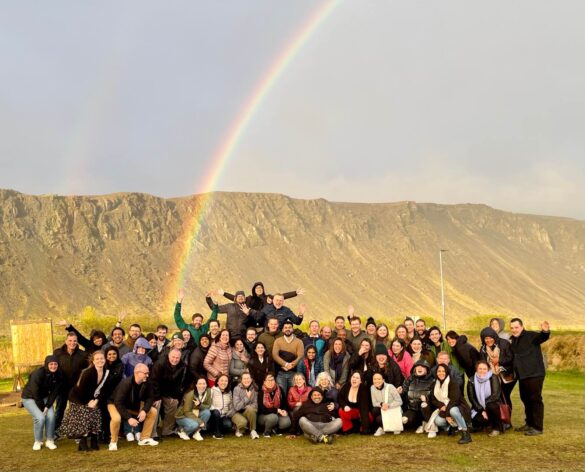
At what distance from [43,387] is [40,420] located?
0.51 meters

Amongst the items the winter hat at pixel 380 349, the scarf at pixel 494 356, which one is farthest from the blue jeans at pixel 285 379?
the scarf at pixel 494 356

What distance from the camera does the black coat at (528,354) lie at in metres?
10.3

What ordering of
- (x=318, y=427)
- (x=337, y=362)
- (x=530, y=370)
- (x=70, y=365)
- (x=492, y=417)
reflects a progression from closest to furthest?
(x=318, y=427)
(x=70, y=365)
(x=492, y=417)
(x=530, y=370)
(x=337, y=362)

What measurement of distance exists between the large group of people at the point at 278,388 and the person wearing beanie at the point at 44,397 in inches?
0.6

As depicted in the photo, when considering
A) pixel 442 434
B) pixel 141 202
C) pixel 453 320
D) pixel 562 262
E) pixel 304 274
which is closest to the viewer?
pixel 442 434

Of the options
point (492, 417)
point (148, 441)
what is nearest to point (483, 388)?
point (492, 417)

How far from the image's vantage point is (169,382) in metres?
10.2

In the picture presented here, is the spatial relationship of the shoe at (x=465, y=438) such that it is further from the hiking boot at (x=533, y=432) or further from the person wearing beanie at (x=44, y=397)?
the person wearing beanie at (x=44, y=397)

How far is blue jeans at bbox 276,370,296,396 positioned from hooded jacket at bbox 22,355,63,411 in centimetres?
353

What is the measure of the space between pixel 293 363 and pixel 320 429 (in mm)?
1434

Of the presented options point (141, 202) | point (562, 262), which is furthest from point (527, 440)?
point (562, 262)

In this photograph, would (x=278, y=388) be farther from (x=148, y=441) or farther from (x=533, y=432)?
(x=533, y=432)

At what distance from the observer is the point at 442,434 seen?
10.1 meters

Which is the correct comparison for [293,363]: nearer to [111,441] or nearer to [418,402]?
[418,402]
